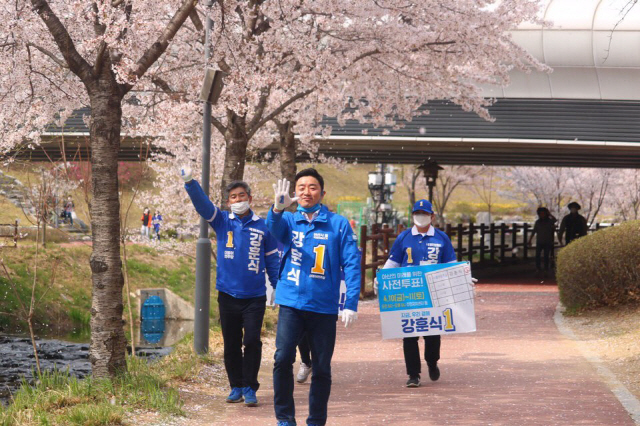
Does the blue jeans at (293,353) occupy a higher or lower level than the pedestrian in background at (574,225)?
lower

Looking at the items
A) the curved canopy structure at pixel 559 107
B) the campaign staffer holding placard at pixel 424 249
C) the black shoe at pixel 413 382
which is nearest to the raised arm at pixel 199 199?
the campaign staffer holding placard at pixel 424 249

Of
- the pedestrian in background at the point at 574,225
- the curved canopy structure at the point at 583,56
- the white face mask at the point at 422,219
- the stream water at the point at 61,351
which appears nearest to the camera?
the white face mask at the point at 422,219

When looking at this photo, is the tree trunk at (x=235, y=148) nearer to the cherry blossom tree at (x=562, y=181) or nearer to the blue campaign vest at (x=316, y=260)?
the blue campaign vest at (x=316, y=260)

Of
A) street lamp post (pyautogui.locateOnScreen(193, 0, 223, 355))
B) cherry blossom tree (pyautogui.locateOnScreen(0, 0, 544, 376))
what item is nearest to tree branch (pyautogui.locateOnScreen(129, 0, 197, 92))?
cherry blossom tree (pyautogui.locateOnScreen(0, 0, 544, 376))

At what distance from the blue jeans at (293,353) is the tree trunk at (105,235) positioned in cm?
215

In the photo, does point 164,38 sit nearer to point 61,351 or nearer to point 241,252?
point 241,252

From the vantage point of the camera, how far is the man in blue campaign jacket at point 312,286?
5.92 meters

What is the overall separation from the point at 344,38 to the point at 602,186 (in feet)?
105

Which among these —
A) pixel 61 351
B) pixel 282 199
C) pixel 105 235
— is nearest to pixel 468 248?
pixel 61 351

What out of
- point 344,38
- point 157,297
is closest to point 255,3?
point 344,38

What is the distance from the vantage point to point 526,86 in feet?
76.5

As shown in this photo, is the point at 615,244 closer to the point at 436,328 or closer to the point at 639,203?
the point at 436,328

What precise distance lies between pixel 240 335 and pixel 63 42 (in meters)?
3.00

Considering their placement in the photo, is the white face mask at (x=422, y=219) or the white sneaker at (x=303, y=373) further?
the white sneaker at (x=303, y=373)
